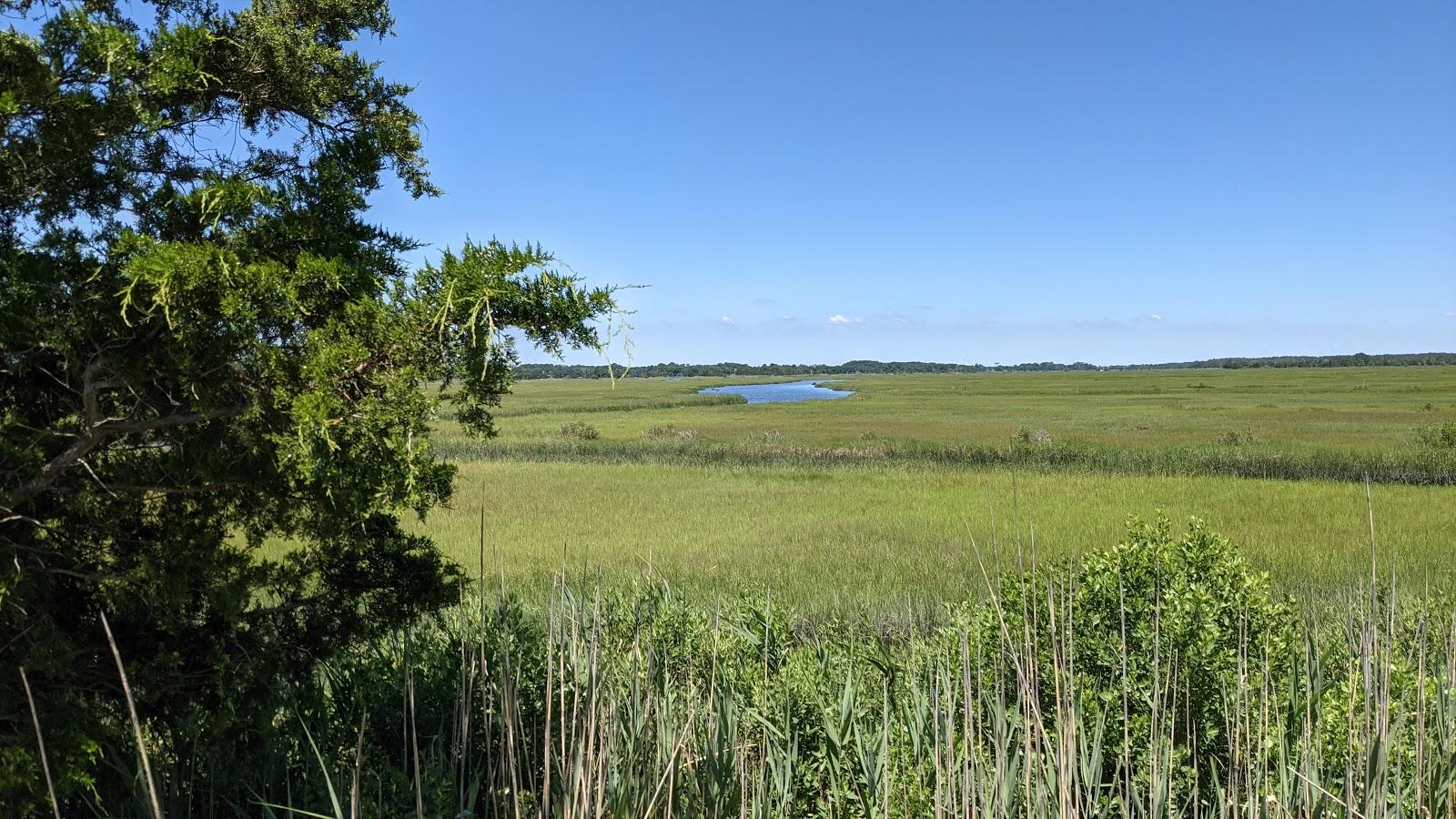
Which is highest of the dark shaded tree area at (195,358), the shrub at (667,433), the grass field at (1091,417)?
the dark shaded tree area at (195,358)

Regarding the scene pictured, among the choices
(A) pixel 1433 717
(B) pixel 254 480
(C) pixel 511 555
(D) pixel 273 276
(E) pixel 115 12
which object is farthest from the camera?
(C) pixel 511 555

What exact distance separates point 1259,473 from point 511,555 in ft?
74.0

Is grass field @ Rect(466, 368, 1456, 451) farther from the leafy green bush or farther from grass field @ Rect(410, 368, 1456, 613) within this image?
the leafy green bush

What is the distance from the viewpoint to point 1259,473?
25703 mm

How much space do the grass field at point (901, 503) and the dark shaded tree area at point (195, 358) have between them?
66cm

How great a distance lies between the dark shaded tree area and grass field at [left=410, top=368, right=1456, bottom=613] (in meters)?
0.66

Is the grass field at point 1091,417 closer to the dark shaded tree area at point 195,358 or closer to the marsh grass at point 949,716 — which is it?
the marsh grass at point 949,716

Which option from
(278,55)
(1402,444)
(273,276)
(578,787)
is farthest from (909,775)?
(1402,444)

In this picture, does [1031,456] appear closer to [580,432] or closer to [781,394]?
[580,432]

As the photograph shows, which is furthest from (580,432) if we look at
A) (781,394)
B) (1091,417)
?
(781,394)

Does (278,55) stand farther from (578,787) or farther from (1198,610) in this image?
(1198,610)

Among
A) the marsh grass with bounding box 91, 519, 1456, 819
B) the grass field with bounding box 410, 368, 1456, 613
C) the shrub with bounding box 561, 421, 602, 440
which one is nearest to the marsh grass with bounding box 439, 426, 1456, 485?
the grass field with bounding box 410, 368, 1456, 613

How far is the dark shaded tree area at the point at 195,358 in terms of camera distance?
290 centimetres

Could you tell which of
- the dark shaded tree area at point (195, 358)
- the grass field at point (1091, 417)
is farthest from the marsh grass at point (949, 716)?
the grass field at point (1091, 417)
